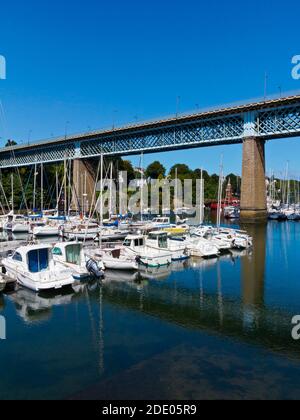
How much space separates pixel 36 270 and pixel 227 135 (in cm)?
5549

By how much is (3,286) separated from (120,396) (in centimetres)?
1251

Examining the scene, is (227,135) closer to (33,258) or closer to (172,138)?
(172,138)

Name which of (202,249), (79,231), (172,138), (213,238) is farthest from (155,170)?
(202,249)

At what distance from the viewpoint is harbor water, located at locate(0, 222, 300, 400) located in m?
11.2

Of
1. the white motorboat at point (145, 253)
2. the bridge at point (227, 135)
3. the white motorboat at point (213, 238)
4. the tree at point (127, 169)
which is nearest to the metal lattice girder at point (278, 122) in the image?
the bridge at point (227, 135)

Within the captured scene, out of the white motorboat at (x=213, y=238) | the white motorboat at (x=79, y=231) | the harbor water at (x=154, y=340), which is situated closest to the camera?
the harbor water at (x=154, y=340)

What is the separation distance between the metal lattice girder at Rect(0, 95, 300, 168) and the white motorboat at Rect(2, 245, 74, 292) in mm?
23653

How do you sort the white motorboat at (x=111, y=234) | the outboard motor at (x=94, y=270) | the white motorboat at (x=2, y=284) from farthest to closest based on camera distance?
the white motorboat at (x=111, y=234) → the outboard motor at (x=94, y=270) → the white motorboat at (x=2, y=284)

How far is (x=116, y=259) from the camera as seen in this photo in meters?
26.7

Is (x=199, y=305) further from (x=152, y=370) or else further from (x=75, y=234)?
(x=75, y=234)

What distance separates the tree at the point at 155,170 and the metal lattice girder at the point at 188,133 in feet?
119

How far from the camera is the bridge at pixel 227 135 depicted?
206ft

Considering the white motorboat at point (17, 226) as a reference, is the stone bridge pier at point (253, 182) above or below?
above

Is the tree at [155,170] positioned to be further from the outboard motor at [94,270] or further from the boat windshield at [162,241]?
the outboard motor at [94,270]
